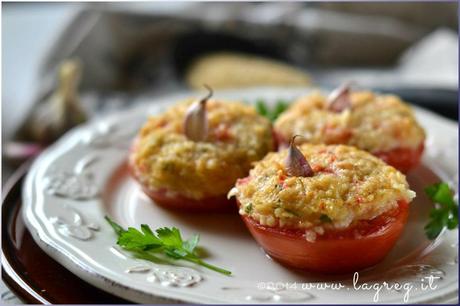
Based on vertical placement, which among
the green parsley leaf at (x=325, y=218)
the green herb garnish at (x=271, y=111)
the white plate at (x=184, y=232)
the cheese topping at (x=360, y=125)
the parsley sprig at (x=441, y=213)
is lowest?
the white plate at (x=184, y=232)

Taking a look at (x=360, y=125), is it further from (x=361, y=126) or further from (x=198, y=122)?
Answer: (x=198, y=122)

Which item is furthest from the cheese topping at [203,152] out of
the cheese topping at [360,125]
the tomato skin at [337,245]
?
the tomato skin at [337,245]

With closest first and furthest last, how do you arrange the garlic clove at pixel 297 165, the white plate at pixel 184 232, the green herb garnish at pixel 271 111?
1. the white plate at pixel 184 232
2. the garlic clove at pixel 297 165
3. the green herb garnish at pixel 271 111

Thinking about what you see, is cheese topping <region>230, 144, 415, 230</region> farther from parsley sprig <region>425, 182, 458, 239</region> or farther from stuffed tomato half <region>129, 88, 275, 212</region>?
parsley sprig <region>425, 182, 458, 239</region>

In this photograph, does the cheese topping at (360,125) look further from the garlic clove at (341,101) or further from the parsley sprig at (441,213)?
the parsley sprig at (441,213)

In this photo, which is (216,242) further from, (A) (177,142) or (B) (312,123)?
(B) (312,123)

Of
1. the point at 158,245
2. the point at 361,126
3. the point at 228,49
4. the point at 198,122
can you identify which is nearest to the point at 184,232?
the point at 158,245
